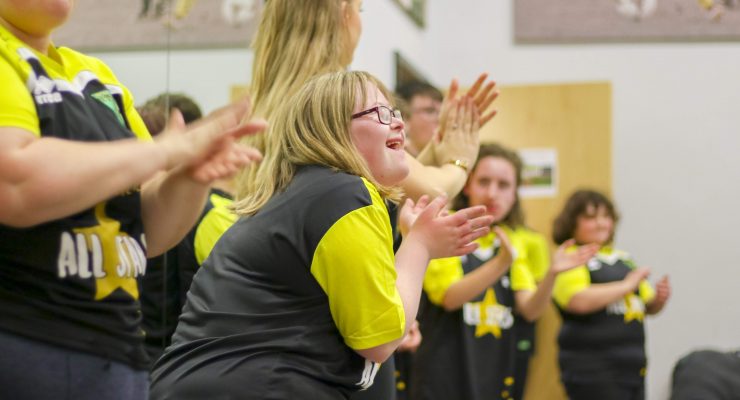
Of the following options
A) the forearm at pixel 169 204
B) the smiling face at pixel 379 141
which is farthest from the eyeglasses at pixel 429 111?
the forearm at pixel 169 204

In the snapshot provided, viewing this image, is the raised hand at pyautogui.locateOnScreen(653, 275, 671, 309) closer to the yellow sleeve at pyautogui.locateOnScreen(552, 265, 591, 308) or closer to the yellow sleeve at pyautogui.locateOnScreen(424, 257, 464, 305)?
the yellow sleeve at pyautogui.locateOnScreen(552, 265, 591, 308)

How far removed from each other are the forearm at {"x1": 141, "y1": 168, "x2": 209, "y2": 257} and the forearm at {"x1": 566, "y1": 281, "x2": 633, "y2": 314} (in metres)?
2.65

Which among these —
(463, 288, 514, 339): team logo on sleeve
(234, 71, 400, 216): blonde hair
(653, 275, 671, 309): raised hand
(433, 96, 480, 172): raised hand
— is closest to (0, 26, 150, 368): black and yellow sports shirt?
(234, 71, 400, 216): blonde hair

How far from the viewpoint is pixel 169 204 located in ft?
4.02

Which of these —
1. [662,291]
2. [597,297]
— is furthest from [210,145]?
[662,291]

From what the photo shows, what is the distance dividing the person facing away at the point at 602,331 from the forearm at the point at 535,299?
518 mm

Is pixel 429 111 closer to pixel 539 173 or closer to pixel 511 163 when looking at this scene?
pixel 511 163

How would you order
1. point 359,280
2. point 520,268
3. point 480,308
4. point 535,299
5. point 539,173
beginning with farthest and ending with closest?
point 539,173, point 520,268, point 535,299, point 480,308, point 359,280

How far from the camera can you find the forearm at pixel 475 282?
2729 mm

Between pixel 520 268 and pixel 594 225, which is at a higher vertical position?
pixel 594 225

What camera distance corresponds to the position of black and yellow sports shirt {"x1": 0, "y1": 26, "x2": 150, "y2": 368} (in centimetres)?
106

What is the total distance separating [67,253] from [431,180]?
3.36 ft

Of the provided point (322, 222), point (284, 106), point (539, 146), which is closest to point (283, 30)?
point (284, 106)

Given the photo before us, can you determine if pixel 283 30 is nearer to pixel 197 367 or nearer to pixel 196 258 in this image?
pixel 196 258
